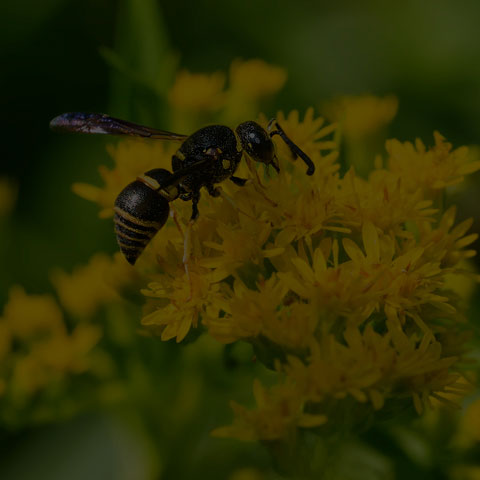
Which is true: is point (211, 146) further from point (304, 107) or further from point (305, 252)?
point (304, 107)

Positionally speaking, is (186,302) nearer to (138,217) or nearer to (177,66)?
(138,217)

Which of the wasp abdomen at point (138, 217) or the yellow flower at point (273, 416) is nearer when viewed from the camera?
the yellow flower at point (273, 416)

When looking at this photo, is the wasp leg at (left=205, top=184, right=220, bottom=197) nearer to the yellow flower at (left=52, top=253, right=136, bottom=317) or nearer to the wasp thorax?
the wasp thorax

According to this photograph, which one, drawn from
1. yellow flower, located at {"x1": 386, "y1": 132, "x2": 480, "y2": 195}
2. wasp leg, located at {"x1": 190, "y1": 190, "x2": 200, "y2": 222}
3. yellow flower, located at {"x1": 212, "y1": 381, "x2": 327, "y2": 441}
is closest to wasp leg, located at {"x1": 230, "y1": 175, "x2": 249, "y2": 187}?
wasp leg, located at {"x1": 190, "y1": 190, "x2": 200, "y2": 222}

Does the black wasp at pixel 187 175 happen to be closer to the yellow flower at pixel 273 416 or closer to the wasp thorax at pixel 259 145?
the wasp thorax at pixel 259 145

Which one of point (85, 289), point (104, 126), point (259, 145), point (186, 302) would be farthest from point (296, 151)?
point (85, 289)

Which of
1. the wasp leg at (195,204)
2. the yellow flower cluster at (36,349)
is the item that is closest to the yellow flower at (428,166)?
the wasp leg at (195,204)
